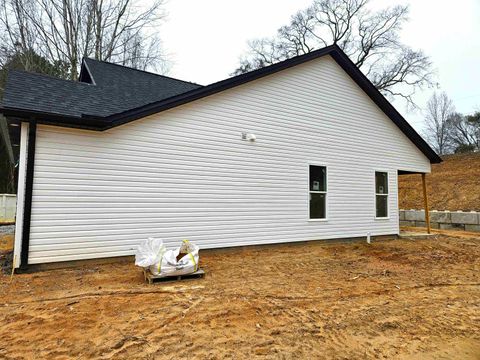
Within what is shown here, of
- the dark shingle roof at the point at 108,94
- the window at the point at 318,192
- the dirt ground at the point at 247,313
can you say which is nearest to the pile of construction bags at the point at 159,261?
the dirt ground at the point at 247,313

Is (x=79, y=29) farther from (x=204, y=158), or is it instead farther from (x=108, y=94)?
(x=204, y=158)

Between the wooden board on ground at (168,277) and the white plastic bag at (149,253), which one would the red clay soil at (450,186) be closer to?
the wooden board on ground at (168,277)

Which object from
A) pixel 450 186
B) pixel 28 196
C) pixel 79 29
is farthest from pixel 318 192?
pixel 79 29

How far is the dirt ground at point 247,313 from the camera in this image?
8.94ft

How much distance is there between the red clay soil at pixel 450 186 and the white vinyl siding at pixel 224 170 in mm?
6963

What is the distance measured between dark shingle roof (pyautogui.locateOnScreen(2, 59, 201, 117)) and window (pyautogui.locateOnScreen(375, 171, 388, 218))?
712 cm

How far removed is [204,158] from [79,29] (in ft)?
53.2

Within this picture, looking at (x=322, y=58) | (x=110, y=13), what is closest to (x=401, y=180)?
(x=322, y=58)

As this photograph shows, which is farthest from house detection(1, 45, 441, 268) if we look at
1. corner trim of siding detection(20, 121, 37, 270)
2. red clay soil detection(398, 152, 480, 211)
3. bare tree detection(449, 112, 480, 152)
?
bare tree detection(449, 112, 480, 152)

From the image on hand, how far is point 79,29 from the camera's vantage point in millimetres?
17797

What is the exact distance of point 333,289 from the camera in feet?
14.8

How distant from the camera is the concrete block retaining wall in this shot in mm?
11959

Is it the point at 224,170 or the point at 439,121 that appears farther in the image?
the point at 439,121

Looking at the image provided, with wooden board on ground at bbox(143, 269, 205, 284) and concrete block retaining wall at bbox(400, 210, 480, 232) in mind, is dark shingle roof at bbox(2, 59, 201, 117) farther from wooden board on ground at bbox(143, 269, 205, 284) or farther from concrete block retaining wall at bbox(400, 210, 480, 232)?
concrete block retaining wall at bbox(400, 210, 480, 232)
